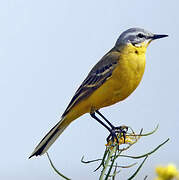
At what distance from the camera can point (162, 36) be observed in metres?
4.50

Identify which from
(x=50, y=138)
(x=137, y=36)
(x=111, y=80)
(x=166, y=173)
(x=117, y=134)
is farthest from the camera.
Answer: (x=137, y=36)

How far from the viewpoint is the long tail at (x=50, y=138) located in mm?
3842

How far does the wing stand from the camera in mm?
4512

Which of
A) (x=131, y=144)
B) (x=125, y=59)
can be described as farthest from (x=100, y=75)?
(x=131, y=144)

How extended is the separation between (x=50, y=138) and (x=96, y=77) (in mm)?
964

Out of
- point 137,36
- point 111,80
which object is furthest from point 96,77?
point 137,36

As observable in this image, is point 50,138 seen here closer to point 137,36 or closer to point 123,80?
point 123,80

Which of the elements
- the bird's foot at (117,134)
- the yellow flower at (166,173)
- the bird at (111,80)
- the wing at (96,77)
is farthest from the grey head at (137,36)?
the yellow flower at (166,173)

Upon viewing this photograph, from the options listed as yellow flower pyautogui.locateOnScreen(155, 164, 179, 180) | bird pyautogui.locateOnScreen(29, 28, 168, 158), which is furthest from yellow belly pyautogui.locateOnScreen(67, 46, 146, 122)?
yellow flower pyautogui.locateOnScreen(155, 164, 179, 180)

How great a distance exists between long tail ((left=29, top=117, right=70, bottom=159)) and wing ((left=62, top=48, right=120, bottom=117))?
0.14m

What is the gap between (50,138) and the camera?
4.20m

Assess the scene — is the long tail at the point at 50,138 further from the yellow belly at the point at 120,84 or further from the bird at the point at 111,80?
the yellow belly at the point at 120,84

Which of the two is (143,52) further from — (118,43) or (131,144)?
(131,144)

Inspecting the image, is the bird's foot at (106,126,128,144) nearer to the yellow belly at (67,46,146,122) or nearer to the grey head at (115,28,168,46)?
the yellow belly at (67,46,146,122)
